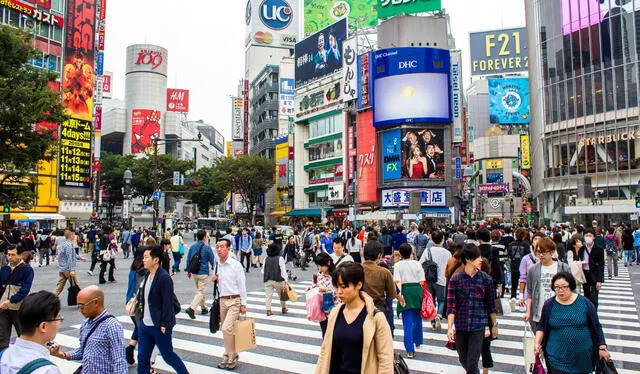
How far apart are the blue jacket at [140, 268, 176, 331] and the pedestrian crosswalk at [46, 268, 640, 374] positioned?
1.55 meters

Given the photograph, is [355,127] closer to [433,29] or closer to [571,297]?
[433,29]

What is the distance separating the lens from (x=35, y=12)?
151 feet

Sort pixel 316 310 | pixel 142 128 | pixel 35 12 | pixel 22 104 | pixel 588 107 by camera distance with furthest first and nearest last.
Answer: pixel 142 128 < pixel 35 12 < pixel 588 107 < pixel 22 104 < pixel 316 310

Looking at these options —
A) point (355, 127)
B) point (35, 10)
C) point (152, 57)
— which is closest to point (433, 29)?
point (355, 127)

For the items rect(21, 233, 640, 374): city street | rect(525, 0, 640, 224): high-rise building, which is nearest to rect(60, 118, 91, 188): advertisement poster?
→ rect(21, 233, 640, 374): city street

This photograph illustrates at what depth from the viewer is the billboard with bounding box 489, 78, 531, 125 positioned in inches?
3162

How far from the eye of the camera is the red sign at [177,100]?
121m

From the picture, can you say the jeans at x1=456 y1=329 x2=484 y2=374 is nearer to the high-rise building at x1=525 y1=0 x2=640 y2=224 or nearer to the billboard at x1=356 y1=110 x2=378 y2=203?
the high-rise building at x1=525 y1=0 x2=640 y2=224

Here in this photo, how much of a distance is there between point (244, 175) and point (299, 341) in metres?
53.5

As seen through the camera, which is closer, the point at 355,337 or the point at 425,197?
the point at 355,337

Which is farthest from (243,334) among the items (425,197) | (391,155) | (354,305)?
(391,155)

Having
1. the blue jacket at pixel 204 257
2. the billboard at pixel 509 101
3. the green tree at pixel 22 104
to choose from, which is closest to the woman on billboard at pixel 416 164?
the billboard at pixel 509 101

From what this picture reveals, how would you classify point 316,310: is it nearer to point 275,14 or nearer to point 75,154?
point 75,154

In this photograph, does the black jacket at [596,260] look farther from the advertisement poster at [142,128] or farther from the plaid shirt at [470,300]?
the advertisement poster at [142,128]
